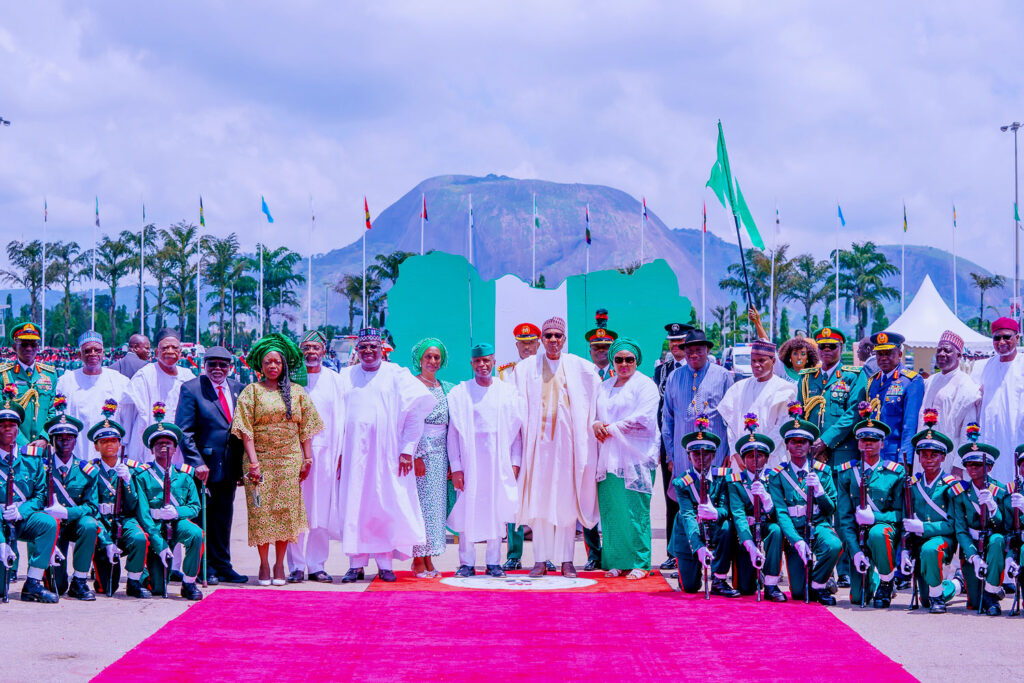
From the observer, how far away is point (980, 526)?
22.1ft

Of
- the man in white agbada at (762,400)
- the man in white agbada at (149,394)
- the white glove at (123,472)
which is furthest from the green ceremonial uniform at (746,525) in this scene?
the man in white agbada at (149,394)

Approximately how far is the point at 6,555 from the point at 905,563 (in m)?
5.36

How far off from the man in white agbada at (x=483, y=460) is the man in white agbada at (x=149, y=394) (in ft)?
6.59

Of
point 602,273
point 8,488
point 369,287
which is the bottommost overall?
point 8,488

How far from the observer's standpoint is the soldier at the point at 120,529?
7.00 m

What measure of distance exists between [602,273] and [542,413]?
3.97 meters

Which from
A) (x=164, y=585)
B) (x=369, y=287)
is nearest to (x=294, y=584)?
(x=164, y=585)

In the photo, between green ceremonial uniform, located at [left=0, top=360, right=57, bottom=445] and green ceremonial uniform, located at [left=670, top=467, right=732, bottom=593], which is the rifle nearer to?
green ceremonial uniform, located at [left=670, top=467, right=732, bottom=593]

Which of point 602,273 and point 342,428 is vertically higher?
point 602,273

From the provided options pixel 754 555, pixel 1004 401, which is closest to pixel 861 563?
pixel 754 555

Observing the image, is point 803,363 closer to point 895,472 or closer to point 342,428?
point 895,472

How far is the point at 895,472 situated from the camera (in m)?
7.08

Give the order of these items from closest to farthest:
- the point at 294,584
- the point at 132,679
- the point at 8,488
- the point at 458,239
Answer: the point at 132,679 → the point at 8,488 → the point at 294,584 → the point at 458,239

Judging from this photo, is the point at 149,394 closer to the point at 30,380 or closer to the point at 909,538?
the point at 30,380
